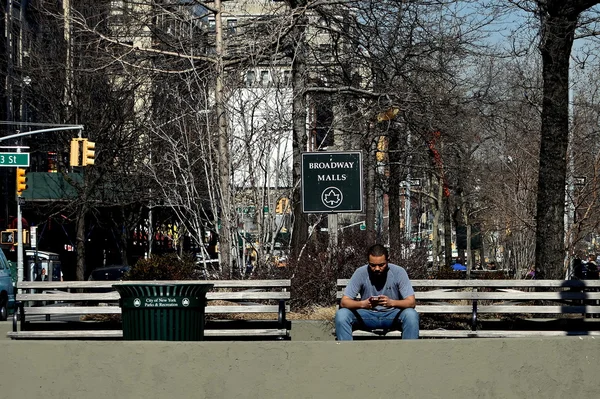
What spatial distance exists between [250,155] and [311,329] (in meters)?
5.49

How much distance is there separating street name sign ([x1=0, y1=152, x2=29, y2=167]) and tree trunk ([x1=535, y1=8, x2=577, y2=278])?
17.4 m

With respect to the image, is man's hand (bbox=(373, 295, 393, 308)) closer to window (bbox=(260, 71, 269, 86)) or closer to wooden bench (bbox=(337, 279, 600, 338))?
wooden bench (bbox=(337, 279, 600, 338))

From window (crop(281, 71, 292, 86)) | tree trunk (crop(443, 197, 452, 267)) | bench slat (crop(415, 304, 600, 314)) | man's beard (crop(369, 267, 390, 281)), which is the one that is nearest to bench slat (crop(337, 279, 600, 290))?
bench slat (crop(415, 304, 600, 314))

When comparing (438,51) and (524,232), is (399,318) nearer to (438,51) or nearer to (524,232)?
(438,51)

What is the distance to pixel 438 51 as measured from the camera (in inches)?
874

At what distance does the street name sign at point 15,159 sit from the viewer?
30717 mm

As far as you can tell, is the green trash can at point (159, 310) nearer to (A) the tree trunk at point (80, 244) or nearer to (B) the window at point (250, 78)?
(B) the window at point (250, 78)

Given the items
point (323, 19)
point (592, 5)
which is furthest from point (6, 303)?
point (592, 5)

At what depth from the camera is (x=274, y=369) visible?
25.2 ft

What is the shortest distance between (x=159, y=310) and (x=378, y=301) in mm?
2375

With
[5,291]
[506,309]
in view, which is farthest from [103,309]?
[5,291]

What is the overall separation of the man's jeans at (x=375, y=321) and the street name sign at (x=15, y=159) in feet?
71.1

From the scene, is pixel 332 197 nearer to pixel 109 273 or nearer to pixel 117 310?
pixel 117 310

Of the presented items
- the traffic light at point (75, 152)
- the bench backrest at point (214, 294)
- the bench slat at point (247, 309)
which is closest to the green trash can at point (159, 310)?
the bench backrest at point (214, 294)
